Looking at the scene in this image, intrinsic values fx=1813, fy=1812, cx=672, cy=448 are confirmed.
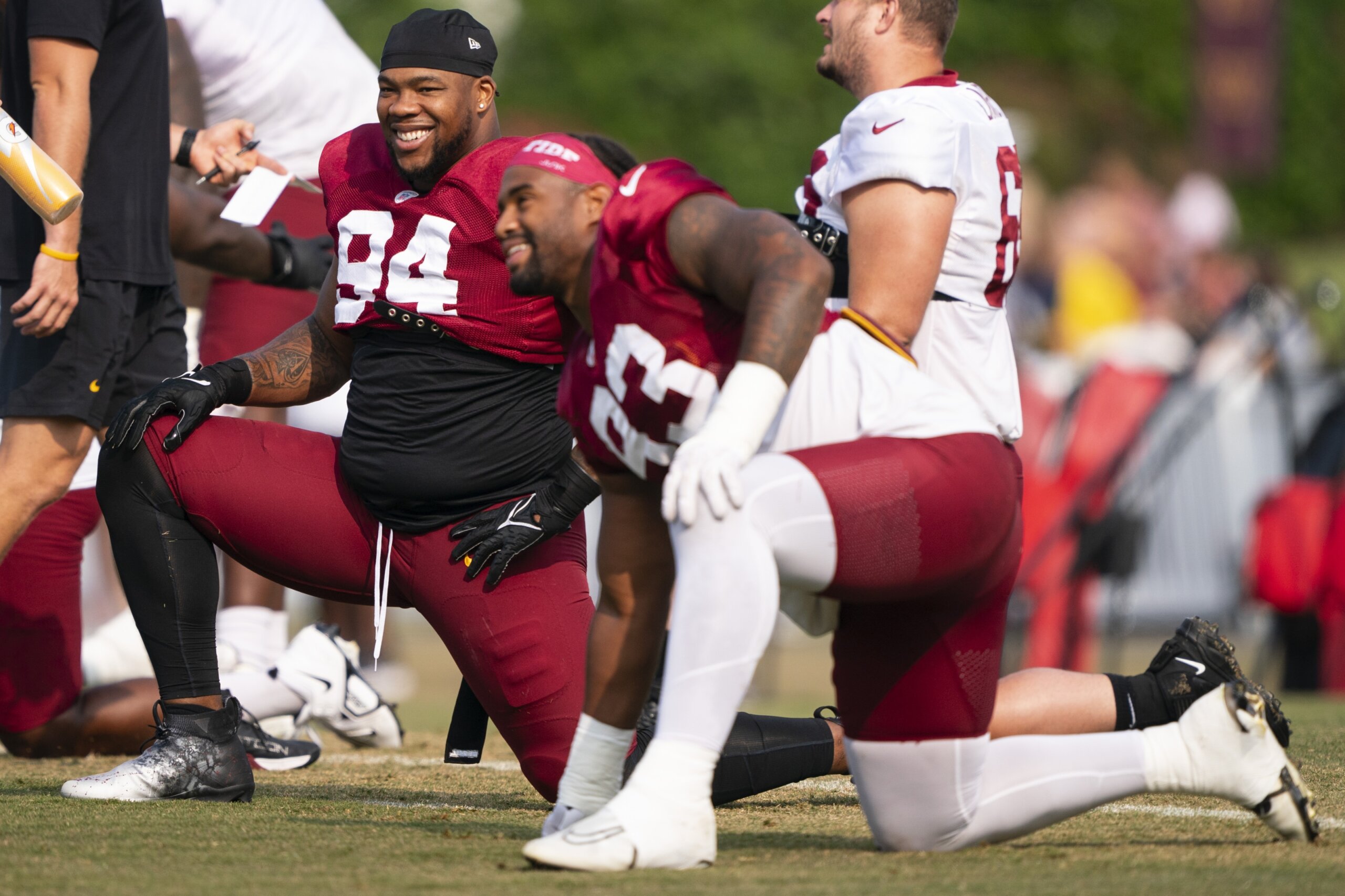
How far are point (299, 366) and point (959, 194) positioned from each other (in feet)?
5.37

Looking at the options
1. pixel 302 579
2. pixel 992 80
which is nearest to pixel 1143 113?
pixel 992 80

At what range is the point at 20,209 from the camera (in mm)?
4539

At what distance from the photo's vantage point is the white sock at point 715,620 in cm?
A: 293

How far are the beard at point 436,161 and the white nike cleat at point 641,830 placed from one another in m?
1.63

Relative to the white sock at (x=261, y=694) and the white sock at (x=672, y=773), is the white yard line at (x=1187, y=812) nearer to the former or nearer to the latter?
the white sock at (x=672, y=773)

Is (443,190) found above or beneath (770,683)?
above

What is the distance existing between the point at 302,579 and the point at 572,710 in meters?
0.73

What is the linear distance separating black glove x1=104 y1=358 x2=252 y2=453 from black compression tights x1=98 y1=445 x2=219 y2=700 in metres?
0.04

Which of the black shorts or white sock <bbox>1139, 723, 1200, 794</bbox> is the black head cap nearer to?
the black shorts

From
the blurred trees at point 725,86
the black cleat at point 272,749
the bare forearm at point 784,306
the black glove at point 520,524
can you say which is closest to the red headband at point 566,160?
the bare forearm at point 784,306

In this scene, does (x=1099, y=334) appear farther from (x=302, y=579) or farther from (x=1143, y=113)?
(x=1143, y=113)

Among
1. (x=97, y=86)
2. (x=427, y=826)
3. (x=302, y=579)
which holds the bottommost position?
(x=427, y=826)

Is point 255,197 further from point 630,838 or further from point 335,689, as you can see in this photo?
point 630,838

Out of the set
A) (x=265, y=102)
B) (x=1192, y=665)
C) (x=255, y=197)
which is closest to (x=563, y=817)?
(x=1192, y=665)
